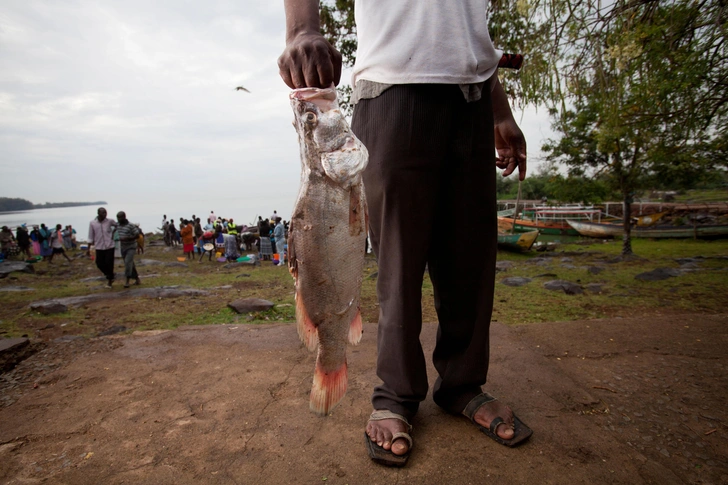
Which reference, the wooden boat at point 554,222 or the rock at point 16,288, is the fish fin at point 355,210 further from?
the wooden boat at point 554,222

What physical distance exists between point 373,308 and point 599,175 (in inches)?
412

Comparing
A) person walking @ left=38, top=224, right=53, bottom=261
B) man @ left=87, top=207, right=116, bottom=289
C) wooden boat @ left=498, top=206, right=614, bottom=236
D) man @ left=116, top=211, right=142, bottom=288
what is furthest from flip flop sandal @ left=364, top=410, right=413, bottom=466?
wooden boat @ left=498, top=206, right=614, bottom=236

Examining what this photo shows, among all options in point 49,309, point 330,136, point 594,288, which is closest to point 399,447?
point 330,136

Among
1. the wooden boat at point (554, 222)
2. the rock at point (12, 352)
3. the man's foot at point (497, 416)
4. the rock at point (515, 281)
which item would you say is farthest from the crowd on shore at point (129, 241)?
the wooden boat at point (554, 222)

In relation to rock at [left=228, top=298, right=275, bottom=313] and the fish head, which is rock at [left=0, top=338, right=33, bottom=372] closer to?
rock at [left=228, top=298, right=275, bottom=313]

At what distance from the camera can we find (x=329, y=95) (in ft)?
4.64

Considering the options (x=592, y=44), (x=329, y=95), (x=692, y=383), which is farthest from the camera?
(x=592, y=44)

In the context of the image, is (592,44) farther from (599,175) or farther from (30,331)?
(599,175)

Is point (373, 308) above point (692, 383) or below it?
below

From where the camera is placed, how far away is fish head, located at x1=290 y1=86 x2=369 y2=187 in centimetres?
142

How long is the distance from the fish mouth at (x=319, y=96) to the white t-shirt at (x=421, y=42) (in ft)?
1.36

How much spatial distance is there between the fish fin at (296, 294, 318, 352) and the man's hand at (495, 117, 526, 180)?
4.62ft

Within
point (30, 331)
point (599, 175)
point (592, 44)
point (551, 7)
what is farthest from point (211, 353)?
point (599, 175)

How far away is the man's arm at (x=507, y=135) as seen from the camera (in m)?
2.28
